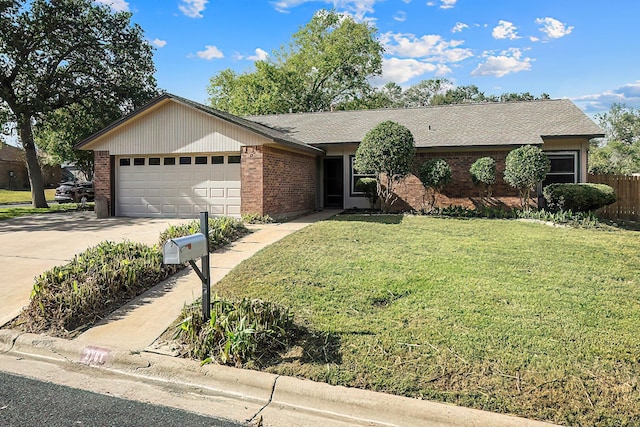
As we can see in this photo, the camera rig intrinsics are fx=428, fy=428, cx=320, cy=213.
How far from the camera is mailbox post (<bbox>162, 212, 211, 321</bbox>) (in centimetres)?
379

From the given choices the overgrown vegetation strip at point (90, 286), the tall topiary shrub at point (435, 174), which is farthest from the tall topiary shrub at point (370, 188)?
the overgrown vegetation strip at point (90, 286)

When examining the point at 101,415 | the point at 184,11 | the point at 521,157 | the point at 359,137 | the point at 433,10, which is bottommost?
the point at 101,415

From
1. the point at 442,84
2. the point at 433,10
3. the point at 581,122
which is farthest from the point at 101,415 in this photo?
the point at 442,84

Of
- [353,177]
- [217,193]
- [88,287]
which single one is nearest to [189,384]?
[88,287]

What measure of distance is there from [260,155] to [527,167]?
26.0 ft

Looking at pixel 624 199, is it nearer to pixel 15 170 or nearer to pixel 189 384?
pixel 189 384

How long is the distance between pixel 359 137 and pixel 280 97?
1817 cm

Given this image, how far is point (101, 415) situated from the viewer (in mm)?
3154

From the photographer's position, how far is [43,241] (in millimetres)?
9578

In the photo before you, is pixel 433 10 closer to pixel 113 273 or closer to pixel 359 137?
pixel 359 137

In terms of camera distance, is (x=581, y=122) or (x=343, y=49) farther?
(x=343, y=49)

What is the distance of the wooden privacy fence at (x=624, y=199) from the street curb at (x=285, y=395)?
569 inches

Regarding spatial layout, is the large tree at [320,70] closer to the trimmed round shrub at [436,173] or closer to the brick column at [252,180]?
the trimmed round shrub at [436,173]

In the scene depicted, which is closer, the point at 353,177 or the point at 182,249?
the point at 182,249
